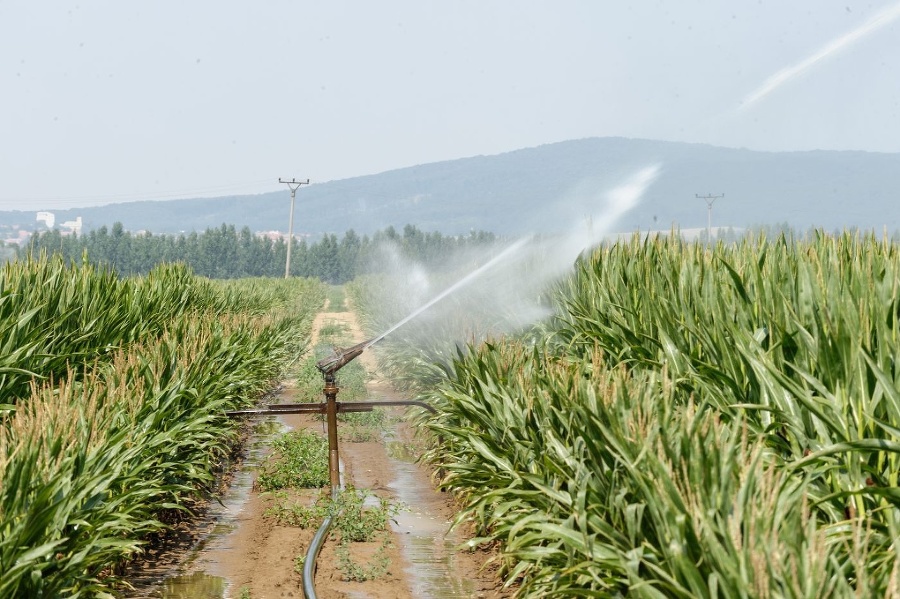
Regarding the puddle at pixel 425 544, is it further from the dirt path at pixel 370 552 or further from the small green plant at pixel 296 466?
the small green plant at pixel 296 466

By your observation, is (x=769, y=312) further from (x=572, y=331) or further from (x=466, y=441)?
(x=572, y=331)

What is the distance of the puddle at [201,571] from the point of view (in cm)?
780

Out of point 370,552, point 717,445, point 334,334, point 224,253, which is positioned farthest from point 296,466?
point 224,253

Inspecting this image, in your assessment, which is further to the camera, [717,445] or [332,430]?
[332,430]

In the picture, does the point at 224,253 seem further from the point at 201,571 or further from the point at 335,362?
the point at 201,571

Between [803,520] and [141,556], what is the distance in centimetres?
610

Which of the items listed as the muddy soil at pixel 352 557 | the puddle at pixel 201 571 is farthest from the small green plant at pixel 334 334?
the muddy soil at pixel 352 557

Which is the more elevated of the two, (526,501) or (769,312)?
(769,312)

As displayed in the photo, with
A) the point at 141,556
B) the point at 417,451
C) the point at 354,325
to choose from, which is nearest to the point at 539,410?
the point at 141,556

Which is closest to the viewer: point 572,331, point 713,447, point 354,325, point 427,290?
point 713,447

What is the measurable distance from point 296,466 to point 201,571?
3.68m

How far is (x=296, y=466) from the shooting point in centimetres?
1213

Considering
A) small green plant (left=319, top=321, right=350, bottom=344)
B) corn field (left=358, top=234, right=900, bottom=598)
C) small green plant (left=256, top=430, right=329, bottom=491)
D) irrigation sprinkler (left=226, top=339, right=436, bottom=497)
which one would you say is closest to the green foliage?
irrigation sprinkler (left=226, top=339, right=436, bottom=497)

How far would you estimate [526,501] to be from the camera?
23.8ft
